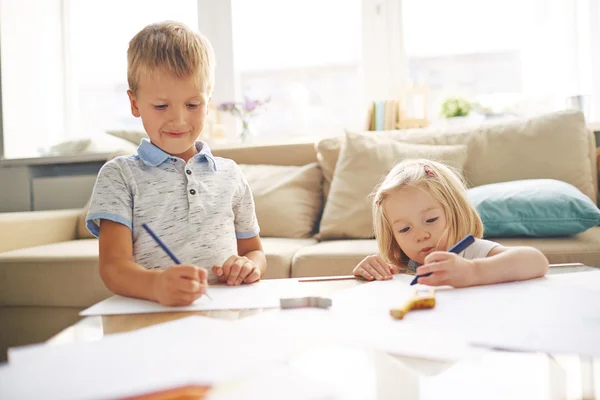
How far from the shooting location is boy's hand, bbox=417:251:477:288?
755mm

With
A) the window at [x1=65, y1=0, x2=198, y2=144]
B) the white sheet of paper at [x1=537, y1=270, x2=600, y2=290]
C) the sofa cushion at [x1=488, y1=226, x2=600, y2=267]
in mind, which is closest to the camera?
the white sheet of paper at [x1=537, y1=270, x2=600, y2=290]

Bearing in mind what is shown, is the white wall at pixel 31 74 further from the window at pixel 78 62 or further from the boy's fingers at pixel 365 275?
the boy's fingers at pixel 365 275

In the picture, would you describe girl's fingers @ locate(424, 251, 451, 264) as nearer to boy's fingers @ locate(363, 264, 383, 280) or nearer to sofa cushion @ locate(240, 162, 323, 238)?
boy's fingers @ locate(363, 264, 383, 280)

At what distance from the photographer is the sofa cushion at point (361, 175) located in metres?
2.06

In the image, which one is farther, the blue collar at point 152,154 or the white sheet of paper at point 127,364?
the blue collar at point 152,154

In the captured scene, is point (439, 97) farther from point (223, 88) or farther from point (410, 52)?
point (223, 88)

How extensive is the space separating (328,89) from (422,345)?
2.90 m

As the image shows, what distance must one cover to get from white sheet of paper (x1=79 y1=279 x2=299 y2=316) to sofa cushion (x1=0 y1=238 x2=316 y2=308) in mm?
1004

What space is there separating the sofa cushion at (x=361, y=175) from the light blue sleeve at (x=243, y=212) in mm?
977

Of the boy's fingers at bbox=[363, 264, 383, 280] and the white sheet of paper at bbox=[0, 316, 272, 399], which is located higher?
the boy's fingers at bbox=[363, 264, 383, 280]

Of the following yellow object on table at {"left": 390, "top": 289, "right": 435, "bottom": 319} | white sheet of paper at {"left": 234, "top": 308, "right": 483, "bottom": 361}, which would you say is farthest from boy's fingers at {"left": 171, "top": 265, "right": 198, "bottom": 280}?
yellow object on table at {"left": 390, "top": 289, "right": 435, "bottom": 319}

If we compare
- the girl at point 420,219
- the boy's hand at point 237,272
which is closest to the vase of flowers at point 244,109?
the girl at point 420,219

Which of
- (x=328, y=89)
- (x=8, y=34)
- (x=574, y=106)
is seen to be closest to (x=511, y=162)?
(x=574, y=106)

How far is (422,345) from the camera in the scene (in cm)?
50
